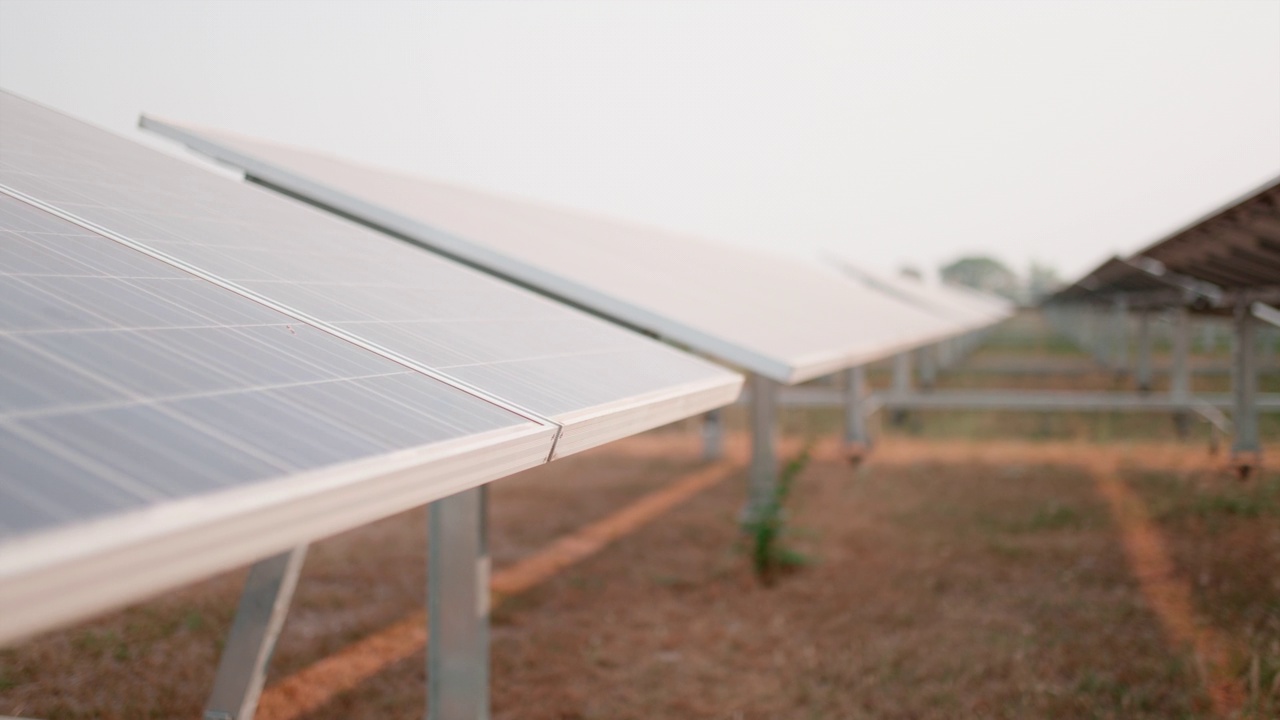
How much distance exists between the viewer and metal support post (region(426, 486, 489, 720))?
5410 millimetres

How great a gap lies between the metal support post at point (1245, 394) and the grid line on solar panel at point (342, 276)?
1028 cm

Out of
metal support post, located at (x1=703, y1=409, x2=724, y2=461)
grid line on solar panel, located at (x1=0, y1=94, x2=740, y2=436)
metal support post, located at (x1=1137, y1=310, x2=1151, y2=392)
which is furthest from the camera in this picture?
metal support post, located at (x1=1137, y1=310, x2=1151, y2=392)

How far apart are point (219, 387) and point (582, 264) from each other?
235 inches

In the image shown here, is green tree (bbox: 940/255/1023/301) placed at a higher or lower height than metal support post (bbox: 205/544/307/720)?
lower

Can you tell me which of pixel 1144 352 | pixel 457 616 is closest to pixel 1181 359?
pixel 1144 352

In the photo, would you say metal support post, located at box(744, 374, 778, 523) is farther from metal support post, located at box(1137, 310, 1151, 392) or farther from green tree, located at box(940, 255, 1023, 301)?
green tree, located at box(940, 255, 1023, 301)

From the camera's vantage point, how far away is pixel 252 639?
5.50 meters

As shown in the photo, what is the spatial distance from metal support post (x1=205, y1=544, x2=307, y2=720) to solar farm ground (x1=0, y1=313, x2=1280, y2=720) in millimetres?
1428

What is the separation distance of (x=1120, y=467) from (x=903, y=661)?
34.4 ft

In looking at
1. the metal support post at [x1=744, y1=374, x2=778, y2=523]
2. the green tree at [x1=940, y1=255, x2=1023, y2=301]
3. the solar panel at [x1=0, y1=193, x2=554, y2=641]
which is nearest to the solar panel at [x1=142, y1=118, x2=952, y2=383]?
the metal support post at [x1=744, y1=374, x2=778, y2=523]

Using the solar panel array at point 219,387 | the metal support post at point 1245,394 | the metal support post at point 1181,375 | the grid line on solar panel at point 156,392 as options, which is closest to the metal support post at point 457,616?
the solar panel array at point 219,387

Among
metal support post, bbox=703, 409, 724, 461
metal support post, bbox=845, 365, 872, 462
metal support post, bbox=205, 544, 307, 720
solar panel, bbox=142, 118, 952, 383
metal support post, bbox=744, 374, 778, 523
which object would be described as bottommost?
metal support post, bbox=703, 409, 724, 461

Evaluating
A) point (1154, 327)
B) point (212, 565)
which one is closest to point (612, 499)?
point (212, 565)

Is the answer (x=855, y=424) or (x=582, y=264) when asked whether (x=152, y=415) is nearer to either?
(x=582, y=264)
